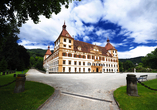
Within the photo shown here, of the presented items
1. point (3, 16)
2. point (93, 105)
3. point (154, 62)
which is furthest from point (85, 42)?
point (93, 105)

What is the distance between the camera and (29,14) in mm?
9977

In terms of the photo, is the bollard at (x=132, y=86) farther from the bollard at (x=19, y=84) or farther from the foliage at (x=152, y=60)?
the foliage at (x=152, y=60)

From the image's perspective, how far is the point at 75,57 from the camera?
40438 mm

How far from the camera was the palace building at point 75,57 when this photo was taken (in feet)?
123

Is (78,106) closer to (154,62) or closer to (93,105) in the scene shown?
(93,105)

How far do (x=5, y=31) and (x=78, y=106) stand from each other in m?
10.5

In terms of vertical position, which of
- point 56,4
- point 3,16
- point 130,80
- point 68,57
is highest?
point 56,4

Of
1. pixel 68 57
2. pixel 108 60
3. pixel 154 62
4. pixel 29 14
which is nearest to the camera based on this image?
pixel 29 14

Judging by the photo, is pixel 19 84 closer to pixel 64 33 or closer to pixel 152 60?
pixel 64 33

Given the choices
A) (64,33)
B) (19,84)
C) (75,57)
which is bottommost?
(19,84)

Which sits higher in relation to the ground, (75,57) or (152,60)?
(75,57)

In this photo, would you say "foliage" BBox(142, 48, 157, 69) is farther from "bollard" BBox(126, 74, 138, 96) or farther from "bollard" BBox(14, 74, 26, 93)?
"bollard" BBox(14, 74, 26, 93)

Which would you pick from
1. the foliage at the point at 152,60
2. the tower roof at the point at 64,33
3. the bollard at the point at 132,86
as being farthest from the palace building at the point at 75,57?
the bollard at the point at 132,86

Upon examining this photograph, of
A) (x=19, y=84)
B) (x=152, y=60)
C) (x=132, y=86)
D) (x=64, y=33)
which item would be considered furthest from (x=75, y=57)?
(x=152, y=60)
